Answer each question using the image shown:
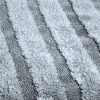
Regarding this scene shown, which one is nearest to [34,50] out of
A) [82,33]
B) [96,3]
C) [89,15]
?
[82,33]

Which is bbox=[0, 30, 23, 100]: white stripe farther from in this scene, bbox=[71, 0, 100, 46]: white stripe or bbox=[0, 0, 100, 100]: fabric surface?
bbox=[71, 0, 100, 46]: white stripe

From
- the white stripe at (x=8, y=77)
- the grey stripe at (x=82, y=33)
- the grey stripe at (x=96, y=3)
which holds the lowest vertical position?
the white stripe at (x=8, y=77)

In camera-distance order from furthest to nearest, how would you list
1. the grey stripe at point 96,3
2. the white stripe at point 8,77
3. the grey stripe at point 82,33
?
the grey stripe at point 96,3
the grey stripe at point 82,33
the white stripe at point 8,77

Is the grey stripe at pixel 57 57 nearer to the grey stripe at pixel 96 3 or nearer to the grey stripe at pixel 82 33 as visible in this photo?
the grey stripe at pixel 82 33

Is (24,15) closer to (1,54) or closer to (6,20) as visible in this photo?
(6,20)

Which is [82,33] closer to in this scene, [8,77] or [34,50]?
[34,50]

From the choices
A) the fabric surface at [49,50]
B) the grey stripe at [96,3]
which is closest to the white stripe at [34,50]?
the fabric surface at [49,50]
